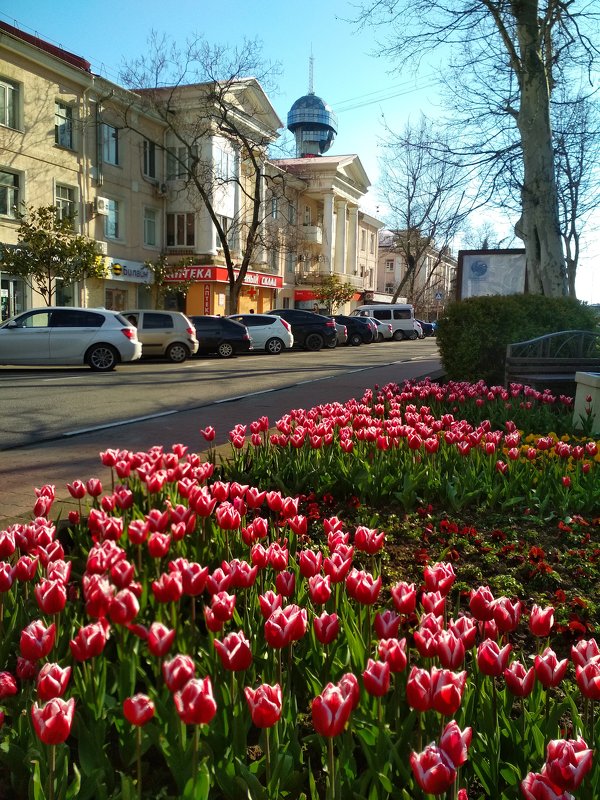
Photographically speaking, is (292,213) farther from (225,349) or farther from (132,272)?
(225,349)

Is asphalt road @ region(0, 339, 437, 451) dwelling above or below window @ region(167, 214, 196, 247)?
below

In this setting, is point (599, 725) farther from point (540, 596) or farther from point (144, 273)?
point (144, 273)

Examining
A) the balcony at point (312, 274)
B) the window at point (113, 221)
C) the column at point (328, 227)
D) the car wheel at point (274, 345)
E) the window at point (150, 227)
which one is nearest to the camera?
the car wheel at point (274, 345)

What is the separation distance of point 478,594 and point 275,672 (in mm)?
603

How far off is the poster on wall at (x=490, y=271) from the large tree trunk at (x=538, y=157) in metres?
3.81

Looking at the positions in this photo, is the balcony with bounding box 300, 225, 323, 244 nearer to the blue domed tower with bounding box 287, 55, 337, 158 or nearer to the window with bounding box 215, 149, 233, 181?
the window with bounding box 215, 149, 233, 181

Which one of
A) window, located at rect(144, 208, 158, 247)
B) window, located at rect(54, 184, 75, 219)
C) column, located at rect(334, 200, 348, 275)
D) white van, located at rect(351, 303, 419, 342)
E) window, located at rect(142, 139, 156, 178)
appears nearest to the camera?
window, located at rect(54, 184, 75, 219)

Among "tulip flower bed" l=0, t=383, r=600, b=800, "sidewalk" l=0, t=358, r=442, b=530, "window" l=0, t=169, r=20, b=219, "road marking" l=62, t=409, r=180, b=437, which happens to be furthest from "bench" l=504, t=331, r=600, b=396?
"window" l=0, t=169, r=20, b=219

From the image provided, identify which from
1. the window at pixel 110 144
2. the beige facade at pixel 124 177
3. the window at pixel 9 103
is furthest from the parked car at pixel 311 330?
the window at pixel 9 103

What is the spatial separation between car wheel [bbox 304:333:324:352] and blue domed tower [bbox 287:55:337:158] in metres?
58.4

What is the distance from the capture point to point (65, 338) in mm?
18062

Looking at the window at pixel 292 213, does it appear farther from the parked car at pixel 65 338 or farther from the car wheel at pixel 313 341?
the parked car at pixel 65 338

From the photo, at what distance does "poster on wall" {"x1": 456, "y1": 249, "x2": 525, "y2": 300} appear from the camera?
61.7 feet

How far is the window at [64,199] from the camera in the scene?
29594mm
